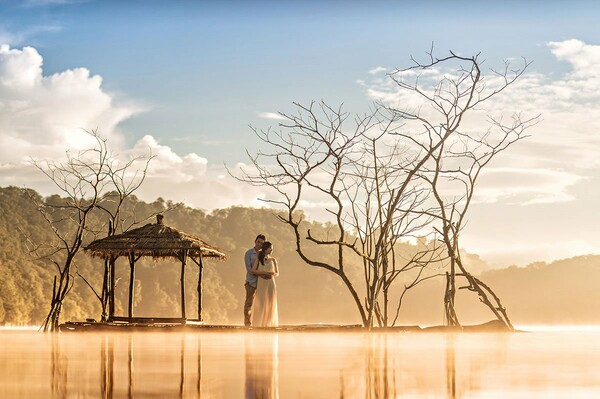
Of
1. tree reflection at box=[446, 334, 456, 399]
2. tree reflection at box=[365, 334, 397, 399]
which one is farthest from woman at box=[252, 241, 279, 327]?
tree reflection at box=[365, 334, 397, 399]

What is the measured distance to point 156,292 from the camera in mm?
61469

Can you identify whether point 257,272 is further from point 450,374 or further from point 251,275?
point 450,374

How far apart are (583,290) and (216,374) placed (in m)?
68.1

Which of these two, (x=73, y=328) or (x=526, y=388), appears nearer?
(x=526, y=388)

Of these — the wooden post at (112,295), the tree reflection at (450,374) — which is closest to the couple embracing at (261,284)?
the wooden post at (112,295)

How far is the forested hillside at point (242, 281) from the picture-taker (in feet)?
192

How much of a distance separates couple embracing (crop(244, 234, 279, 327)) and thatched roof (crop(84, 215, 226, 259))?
6.80ft

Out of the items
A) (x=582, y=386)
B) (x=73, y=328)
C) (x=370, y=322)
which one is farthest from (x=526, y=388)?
(x=73, y=328)

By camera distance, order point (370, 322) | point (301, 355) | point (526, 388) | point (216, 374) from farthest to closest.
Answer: point (370, 322) → point (301, 355) → point (216, 374) → point (526, 388)

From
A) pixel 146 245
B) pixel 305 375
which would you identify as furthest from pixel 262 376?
pixel 146 245

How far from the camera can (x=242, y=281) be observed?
7112 cm

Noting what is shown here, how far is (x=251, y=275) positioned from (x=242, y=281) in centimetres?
5724

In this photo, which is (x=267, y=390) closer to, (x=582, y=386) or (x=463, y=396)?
(x=463, y=396)

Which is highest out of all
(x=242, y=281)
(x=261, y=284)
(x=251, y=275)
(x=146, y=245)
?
(x=242, y=281)
